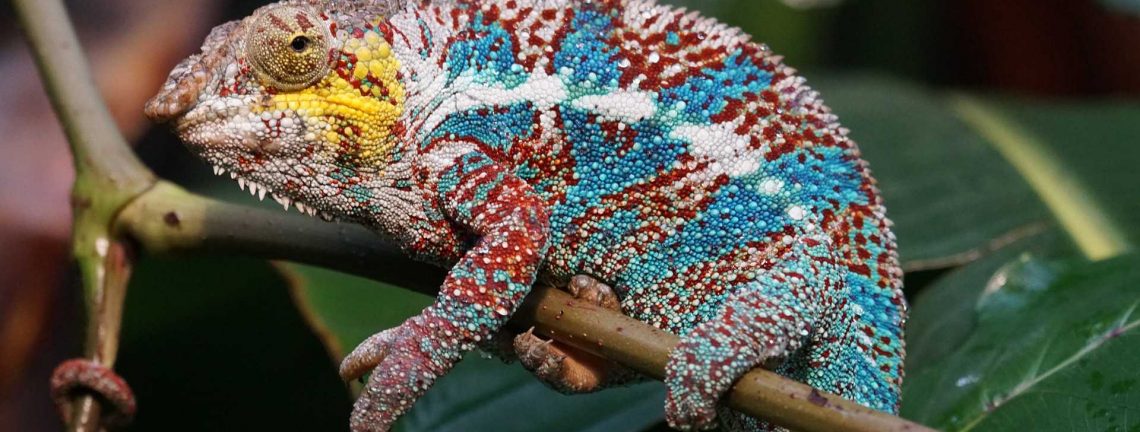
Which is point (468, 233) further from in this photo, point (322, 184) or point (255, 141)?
point (255, 141)

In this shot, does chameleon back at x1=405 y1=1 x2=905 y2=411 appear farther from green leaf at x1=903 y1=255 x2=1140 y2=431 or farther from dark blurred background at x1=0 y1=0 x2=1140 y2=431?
dark blurred background at x1=0 y1=0 x2=1140 y2=431

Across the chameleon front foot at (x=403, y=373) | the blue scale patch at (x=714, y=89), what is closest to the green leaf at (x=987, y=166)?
the blue scale patch at (x=714, y=89)

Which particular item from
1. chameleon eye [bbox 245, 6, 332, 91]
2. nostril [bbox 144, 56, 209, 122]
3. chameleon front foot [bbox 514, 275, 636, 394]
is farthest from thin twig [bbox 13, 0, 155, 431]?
chameleon front foot [bbox 514, 275, 636, 394]

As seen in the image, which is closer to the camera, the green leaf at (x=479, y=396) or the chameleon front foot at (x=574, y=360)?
the chameleon front foot at (x=574, y=360)

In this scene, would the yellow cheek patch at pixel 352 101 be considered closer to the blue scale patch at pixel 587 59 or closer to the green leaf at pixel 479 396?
the blue scale patch at pixel 587 59

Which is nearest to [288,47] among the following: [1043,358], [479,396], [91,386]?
[91,386]

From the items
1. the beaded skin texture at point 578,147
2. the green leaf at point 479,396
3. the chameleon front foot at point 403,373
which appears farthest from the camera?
the green leaf at point 479,396

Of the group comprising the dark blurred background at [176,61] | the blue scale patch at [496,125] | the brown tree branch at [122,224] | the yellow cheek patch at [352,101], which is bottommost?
the dark blurred background at [176,61]
